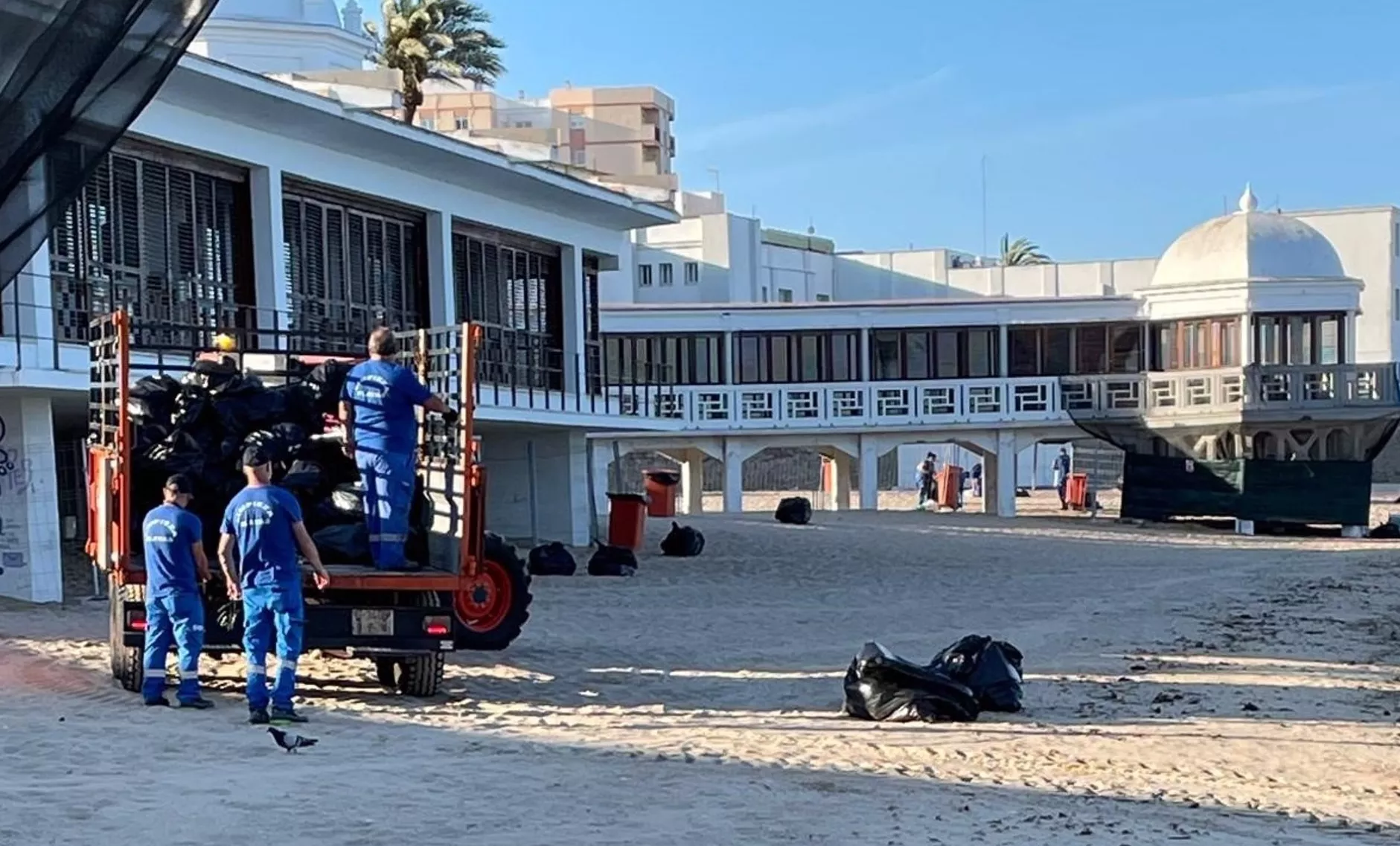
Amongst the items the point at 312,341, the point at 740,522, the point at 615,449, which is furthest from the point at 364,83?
the point at 312,341

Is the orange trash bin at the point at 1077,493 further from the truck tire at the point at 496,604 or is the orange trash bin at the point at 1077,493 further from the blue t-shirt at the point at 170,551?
the blue t-shirt at the point at 170,551

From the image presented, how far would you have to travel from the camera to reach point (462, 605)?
44.8ft

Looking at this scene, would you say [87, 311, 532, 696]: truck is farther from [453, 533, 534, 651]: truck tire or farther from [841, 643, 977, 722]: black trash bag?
[841, 643, 977, 722]: black trash bag

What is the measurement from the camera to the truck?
11773mm

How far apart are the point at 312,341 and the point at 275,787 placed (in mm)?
17029

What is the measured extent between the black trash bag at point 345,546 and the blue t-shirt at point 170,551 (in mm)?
1190

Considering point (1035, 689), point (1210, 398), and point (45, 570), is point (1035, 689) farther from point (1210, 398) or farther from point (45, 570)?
point (1210, 398)

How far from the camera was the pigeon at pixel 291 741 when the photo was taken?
9.96 m

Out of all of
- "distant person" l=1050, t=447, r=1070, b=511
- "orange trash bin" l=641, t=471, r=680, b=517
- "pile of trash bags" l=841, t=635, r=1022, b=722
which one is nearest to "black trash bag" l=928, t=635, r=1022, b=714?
"pile of trash bags" l=841, t=635, r=1022, b=722

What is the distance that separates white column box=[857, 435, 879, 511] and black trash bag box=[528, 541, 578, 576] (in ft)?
67.4

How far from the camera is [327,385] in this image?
13.3m

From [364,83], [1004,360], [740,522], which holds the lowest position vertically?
[740,522]

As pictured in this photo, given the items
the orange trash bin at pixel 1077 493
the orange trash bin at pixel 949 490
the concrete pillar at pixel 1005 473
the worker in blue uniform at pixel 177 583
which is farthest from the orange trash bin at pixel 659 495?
the worker in blue uniform at pixel 177 583

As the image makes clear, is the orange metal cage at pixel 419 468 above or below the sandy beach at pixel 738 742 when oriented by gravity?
above
